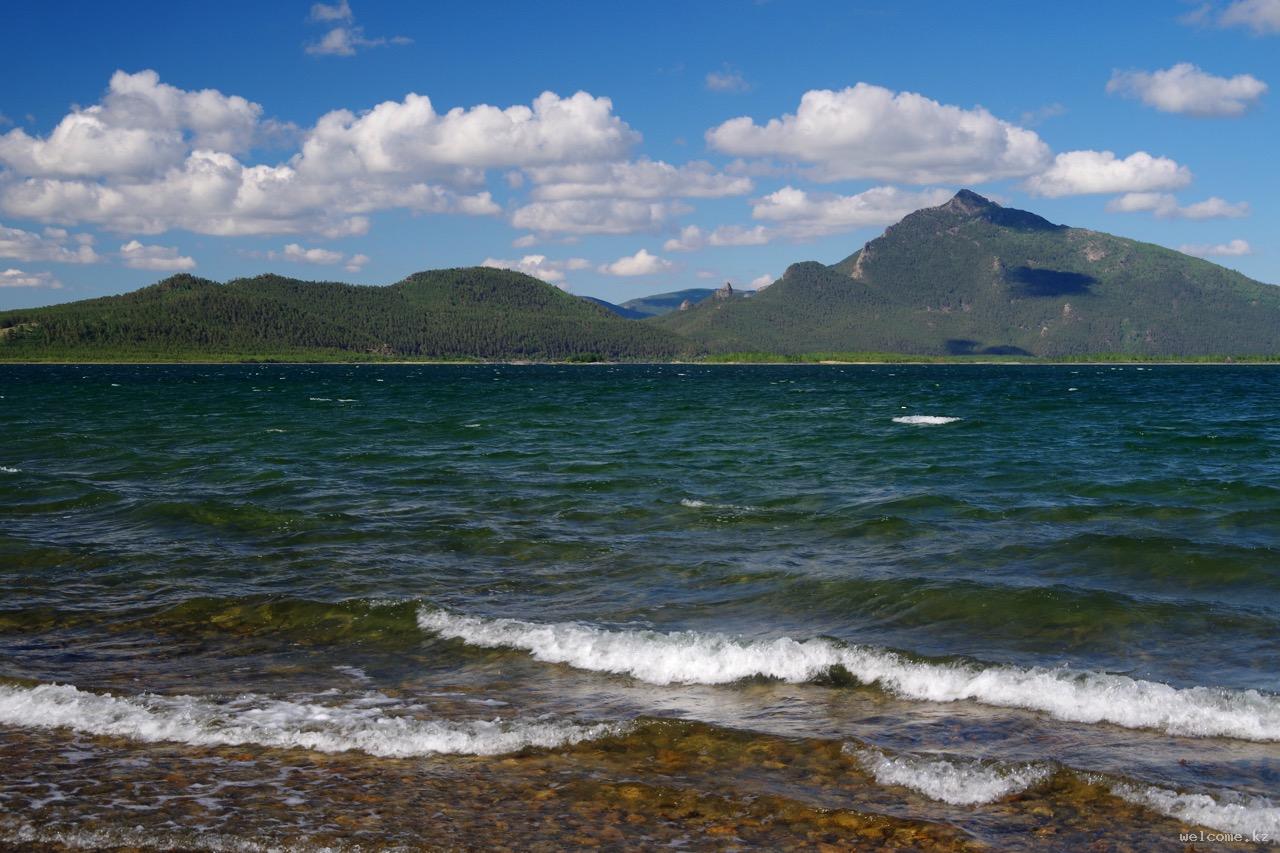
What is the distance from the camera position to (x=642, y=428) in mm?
52406

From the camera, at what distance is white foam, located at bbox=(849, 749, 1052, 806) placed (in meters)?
8.67

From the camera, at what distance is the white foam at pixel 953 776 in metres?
8.67

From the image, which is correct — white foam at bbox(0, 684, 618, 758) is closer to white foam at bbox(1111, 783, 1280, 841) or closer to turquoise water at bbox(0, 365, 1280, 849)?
turquoise water at bbox(0, 365, 1280, 849)

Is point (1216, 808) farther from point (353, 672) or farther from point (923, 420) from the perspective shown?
point (923, 420)

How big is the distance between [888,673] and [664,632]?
3.27 metres

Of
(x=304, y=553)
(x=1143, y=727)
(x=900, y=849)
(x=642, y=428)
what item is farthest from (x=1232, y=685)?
(x=642, y=428)

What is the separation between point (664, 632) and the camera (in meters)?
14.2

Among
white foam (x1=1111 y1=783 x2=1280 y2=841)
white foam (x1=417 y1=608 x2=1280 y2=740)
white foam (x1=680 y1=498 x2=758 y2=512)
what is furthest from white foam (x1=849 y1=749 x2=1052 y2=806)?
white foam (x1=680 y1=498 x2=758 y2=512)

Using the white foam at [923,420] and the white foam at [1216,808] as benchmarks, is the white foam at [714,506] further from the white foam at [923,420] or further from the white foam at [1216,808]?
the white foam at [923,420]

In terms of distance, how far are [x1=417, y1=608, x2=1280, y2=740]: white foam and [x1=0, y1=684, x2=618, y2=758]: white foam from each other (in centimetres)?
261

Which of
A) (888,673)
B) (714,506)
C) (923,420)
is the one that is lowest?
(888,673)

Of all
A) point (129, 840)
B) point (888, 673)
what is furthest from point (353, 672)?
point (888, 673)

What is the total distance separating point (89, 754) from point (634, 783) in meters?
5.10

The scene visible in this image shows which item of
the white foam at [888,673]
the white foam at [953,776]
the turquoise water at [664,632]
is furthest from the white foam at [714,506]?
the white foam at [953,776]
